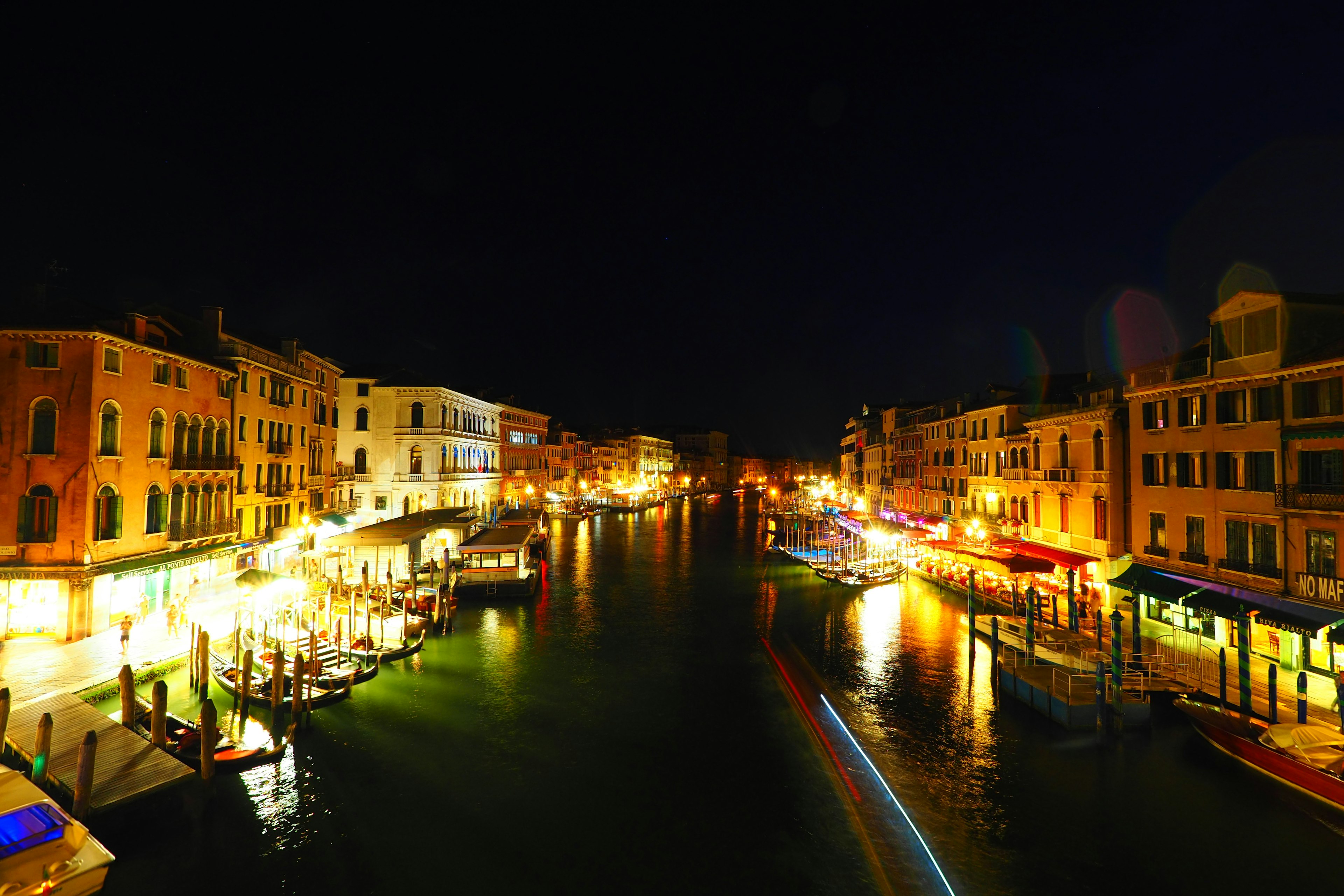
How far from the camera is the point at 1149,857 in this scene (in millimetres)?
12297

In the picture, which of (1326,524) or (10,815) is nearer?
(10,815)

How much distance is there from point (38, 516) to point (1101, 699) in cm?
3314

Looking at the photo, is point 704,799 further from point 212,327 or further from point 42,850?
point 212,327

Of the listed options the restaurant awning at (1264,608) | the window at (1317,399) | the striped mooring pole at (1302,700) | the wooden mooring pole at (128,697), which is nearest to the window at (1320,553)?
the restaurant awning at (1264,608)

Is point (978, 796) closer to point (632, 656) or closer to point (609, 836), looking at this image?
point (609, 836)

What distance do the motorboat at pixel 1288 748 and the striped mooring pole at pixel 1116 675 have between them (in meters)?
1.66

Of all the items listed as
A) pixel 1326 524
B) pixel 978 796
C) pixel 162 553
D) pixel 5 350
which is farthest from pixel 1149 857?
pixel 5 350

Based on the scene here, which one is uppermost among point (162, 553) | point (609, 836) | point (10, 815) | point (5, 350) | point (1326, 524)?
point (5, 350)

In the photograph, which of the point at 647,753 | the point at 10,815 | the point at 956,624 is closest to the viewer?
the point at 10,815

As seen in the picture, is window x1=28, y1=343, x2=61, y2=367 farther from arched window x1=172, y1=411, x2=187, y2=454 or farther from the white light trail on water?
the white light trail on water

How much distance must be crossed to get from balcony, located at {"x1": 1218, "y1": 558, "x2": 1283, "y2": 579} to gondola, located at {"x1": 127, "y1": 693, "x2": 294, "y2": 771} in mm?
29112

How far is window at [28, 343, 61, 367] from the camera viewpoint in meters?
21.3

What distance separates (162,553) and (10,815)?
55.7 feet

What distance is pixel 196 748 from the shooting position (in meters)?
15.4
